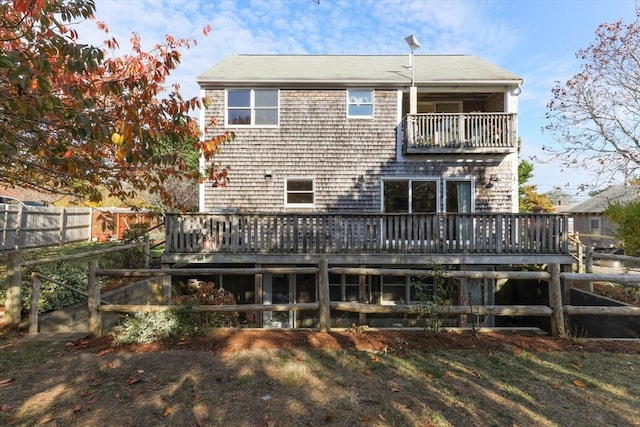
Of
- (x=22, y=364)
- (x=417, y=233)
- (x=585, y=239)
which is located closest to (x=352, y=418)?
(x=22, y=364)

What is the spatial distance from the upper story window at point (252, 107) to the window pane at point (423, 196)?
5291 mm

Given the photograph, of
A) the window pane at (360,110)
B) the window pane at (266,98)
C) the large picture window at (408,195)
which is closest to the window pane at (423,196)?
the large picture window at (408,195)

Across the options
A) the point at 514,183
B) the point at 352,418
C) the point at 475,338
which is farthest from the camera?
the point at 514,183

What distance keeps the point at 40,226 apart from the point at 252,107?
11.3 metres

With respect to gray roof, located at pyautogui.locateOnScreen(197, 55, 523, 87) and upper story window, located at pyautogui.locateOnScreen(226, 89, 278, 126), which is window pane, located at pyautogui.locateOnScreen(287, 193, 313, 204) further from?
gray roof, located at pyautogui.locateOnScreen(197, 55, 523, 87)

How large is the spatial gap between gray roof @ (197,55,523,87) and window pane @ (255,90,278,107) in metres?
0.35

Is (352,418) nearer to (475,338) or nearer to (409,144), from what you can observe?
(475,338)

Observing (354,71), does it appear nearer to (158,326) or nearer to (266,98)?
(266,98)

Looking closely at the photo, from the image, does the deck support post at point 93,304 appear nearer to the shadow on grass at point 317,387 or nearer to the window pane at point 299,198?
the shadow on grass at point 317,387

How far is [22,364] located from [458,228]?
8779 mm

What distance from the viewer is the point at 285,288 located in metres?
10.5

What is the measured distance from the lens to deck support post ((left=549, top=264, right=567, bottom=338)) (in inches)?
179

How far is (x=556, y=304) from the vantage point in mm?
4559

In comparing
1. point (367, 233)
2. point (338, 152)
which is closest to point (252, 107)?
point (338, 152)
